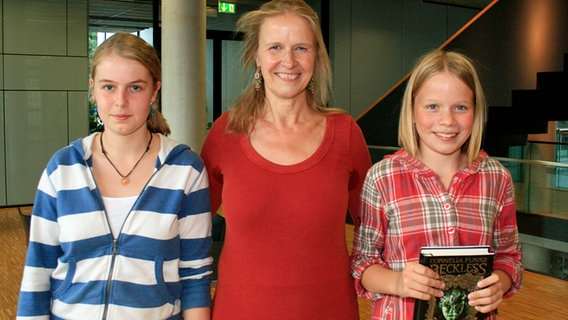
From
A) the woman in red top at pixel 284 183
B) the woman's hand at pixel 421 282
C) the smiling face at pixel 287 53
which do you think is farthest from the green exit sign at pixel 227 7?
the woman's hand at pixel 421 282

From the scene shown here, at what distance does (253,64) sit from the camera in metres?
2.12

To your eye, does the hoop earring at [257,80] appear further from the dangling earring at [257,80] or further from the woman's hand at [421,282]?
the woman's hand at [421,282]

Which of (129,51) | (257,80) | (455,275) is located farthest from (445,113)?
(129,51)

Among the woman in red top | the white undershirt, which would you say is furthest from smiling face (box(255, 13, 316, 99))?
the white undershirt

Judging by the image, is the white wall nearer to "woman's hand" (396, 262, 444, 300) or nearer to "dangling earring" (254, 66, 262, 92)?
"dangling earring" (254, 66, 262, 92)

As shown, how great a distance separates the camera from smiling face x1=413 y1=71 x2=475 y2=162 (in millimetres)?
1798

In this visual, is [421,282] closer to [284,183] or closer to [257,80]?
[284,183]

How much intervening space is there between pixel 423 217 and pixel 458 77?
0.44 metres

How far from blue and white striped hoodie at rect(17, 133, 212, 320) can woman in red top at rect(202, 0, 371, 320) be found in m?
0.22

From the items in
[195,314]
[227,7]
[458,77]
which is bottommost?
[195,314]

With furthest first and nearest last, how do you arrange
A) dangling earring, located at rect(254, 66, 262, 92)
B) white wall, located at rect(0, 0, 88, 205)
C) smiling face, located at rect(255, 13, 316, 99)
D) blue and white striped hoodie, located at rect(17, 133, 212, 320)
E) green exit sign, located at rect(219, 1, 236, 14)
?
1. green exit sign, located at rect(219, 1, 236, 14)
2. white wall, located at rect(0, 0, 88, 205)
3. dangling earring, located at rect(254, 66, 262, 92)
4. smiling face, located at rect(255, 13, 316, 99)
5. blue and white striped hoodie, located at rect(17, 133, 212, 320)

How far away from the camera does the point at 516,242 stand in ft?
6.20

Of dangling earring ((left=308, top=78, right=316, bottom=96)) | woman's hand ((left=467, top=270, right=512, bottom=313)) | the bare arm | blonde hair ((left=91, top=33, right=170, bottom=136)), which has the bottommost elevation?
the bare arm

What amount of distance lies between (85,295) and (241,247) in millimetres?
479
